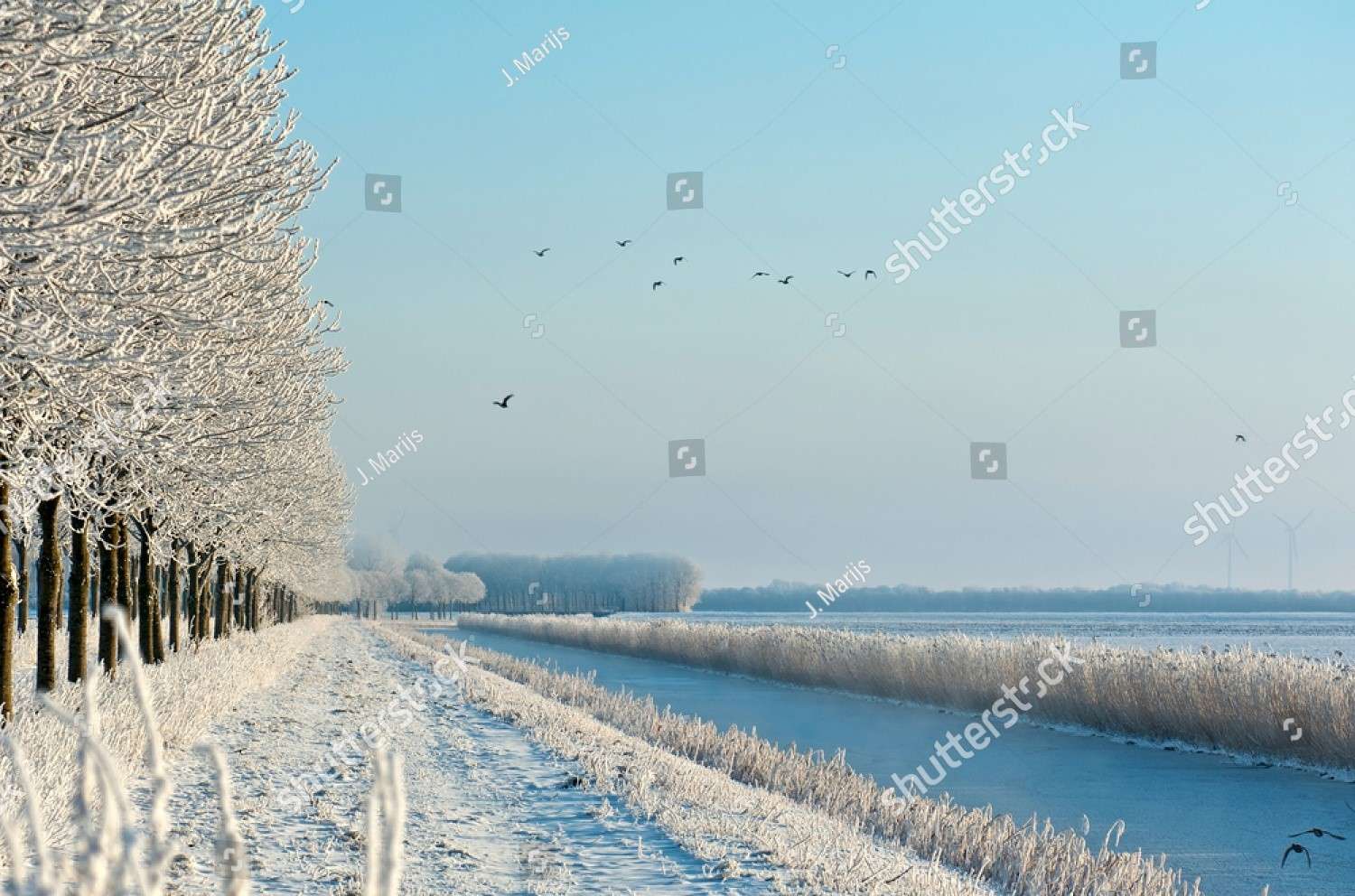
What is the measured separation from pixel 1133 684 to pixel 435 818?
1627 cm

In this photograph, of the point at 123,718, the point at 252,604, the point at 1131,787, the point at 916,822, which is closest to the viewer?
the point at 123,718

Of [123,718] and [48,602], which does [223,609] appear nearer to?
[48,602]

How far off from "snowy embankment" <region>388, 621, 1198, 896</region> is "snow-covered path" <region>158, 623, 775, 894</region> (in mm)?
1241

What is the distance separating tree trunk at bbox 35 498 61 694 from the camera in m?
13.4

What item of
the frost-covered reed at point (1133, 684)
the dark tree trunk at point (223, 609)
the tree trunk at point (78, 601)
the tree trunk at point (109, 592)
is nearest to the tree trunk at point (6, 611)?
the tree trunk at point (78, 601)

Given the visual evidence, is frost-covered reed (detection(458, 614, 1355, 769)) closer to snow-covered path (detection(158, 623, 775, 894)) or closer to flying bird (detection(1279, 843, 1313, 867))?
flying bird (detection(1279, 843, 1313, 867))

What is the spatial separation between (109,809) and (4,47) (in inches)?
230

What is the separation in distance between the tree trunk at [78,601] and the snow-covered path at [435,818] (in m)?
1.99

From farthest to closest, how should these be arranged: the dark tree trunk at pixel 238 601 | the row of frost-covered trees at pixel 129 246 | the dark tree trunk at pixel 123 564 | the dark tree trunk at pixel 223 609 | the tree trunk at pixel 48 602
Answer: the dark tree trunk at pixel 238 601 → the dark tree trunk at pixel 223 609 → the dark tree trunk at pixel 123 564 → the tree trunk at pixel 48 602 → the row of frost-covered trees at pixel 129 246

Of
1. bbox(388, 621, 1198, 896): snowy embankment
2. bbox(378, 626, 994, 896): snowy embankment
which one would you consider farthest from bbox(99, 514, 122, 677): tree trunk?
bbox(378, 626, 994, 896): snowy embankment

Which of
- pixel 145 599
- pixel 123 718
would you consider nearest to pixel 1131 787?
pixel 123 718

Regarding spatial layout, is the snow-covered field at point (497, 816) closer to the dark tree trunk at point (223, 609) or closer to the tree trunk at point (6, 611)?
the tree trunk at point (6, 611)

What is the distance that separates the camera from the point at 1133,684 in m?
22.6

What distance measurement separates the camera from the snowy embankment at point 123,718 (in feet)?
26.1
